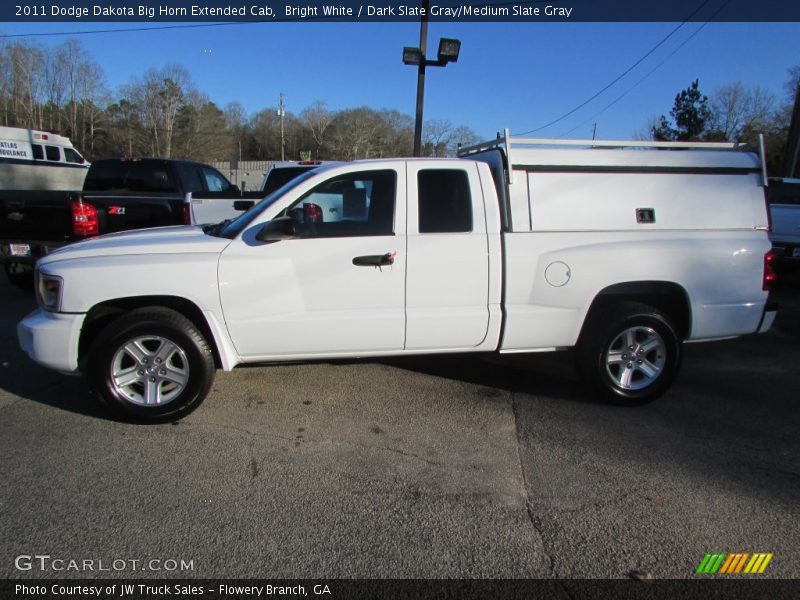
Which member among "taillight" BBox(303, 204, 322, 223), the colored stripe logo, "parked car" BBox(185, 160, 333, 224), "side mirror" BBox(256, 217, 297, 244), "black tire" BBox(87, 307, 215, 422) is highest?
"parked car" BBox(185, 160, 333, 224)

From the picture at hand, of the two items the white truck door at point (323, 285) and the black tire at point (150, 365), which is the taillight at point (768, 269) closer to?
the white truck door at point (323, 285)

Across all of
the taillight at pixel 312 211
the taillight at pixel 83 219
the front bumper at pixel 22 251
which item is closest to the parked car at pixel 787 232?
the taillight at pixel 312 211

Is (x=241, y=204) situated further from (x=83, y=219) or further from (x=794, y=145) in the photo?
(x=794, y=145)

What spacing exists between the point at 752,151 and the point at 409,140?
82.9 m

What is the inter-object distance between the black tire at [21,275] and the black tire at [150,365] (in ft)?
17.1

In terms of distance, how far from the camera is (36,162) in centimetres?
1716

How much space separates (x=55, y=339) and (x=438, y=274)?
107 inches

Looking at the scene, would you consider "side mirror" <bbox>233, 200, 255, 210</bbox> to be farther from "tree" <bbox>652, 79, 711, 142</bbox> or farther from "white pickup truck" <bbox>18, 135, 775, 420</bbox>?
"tree" <bbox>652, 79, 711, 142</bbox>

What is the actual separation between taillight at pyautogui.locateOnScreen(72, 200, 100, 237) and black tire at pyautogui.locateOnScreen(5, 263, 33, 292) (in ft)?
4.94

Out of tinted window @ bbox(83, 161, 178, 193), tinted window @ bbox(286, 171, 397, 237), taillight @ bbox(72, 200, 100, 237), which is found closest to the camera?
tinted window @ bbox(286, 171, 397, 237)

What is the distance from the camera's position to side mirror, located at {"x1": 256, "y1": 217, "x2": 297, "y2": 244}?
3633 mm

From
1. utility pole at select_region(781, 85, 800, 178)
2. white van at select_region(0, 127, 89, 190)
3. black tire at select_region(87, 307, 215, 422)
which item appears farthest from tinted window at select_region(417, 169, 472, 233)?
utility pole at select_region(781, 85, 800, 178)

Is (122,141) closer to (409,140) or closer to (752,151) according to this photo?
(409,140)

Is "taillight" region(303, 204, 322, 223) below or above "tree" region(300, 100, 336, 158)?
below
